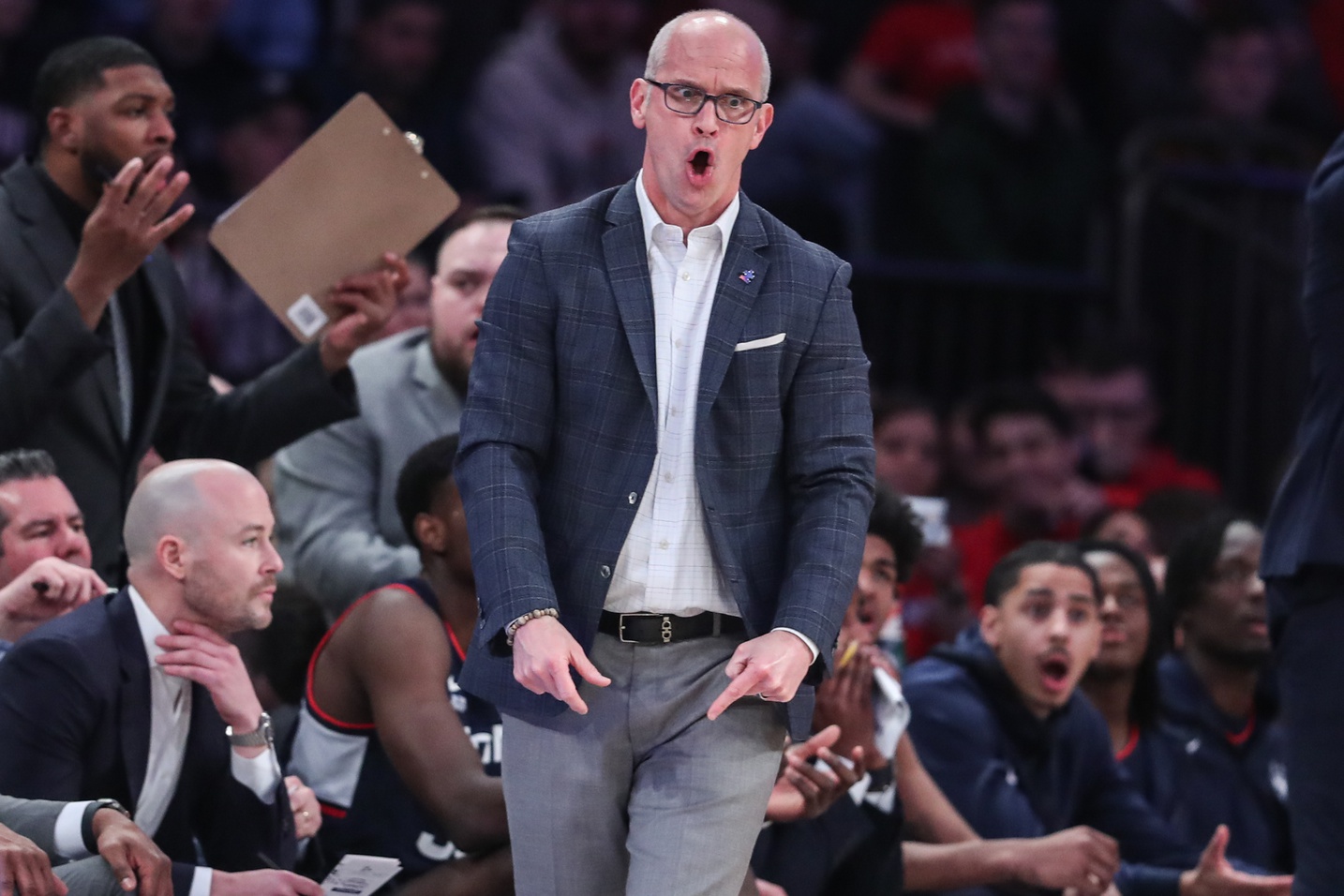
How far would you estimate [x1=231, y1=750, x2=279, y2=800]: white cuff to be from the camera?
3.88 metres

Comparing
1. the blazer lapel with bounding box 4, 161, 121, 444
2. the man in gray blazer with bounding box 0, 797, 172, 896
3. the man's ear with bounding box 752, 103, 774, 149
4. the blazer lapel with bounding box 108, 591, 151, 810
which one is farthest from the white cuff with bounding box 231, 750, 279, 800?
the man's ear with bounding box 752, 103, 774, 149

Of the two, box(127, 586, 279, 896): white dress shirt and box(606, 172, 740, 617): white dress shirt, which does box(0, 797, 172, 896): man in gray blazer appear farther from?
box(606, 172, 740, 617): white dress shirt

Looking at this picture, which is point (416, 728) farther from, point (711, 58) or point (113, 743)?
point (711, 58)

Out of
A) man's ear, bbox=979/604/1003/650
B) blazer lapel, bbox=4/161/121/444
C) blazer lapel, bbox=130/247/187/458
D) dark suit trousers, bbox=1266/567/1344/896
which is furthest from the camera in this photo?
man's ear, bbox=979/604/1003/650

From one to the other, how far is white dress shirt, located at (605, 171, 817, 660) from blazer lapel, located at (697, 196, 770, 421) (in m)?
0.02

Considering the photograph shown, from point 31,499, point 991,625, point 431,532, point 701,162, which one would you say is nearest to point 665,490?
point 701,162

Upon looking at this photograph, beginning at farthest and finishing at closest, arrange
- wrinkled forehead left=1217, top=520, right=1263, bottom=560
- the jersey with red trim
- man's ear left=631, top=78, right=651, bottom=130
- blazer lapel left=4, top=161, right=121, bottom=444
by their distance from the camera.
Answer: wrinkled forehead left=1217, top=520, right=1263, bottom=560 < blazer lapel left=4, top=161, right=121, bottom=444 < the jersey with red trim < man's ear left=631, top=78, right=651, bottom=130

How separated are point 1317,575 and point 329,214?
2.24m

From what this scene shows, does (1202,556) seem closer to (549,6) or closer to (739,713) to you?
(739,713)

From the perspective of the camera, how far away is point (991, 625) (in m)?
5.34

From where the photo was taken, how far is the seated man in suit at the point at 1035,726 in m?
5.08

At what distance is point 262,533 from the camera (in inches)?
154

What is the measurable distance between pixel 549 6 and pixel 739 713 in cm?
571

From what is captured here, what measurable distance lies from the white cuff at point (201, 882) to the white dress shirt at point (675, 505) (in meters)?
1.07
